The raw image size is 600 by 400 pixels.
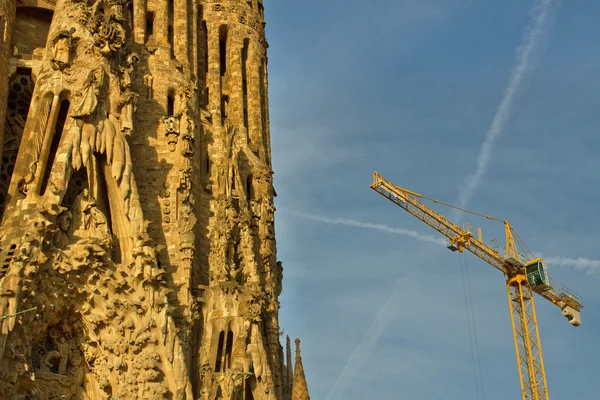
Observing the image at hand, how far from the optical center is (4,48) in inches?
1252

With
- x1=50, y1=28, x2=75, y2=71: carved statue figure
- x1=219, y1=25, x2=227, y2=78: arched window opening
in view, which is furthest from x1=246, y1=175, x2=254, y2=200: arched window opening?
x1=50, y1=28, x2=75, y2=71: carved statue figure

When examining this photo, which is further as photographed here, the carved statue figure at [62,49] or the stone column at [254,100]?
the stone column at [254,100]

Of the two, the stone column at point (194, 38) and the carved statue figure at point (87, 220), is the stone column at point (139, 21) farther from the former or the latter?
the carved statue figure at point (87, 220)

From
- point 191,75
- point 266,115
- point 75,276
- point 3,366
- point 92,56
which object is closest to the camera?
point 3,366

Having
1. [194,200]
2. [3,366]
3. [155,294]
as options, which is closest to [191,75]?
[194,200]

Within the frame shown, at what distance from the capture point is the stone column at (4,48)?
31.0 meters

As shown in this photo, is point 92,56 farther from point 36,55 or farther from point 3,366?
point 3,366

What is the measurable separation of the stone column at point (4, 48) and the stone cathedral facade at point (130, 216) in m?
0.06

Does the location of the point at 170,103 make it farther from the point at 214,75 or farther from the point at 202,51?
the point at 202,51

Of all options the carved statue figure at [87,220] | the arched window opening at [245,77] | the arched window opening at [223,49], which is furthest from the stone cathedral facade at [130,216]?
A: the arched window opening at [223,49]

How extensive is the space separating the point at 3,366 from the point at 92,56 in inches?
389

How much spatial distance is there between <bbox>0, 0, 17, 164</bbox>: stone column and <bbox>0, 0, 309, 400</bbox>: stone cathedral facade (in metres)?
0.06

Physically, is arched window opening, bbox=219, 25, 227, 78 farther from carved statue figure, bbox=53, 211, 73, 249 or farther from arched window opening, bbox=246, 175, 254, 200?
carved statue figure, bbox=53, 211, 73, 249

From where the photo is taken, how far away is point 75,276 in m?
29.0
